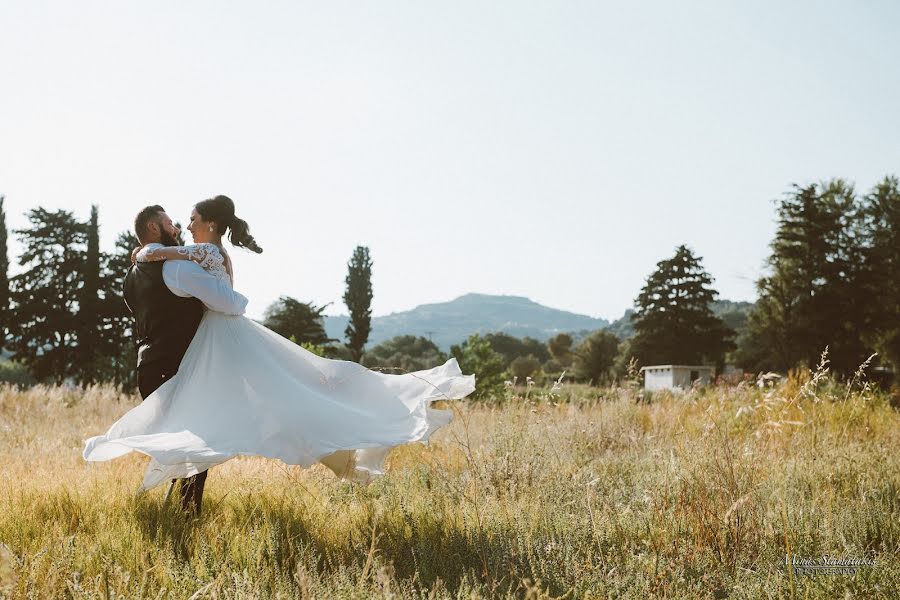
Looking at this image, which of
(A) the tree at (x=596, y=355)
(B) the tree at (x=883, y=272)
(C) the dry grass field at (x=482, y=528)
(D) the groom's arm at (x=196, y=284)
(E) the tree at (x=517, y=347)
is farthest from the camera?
(E) the tree at (x=517, y=347)

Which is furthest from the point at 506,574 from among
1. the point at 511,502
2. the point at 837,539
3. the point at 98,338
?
the point at 98,338

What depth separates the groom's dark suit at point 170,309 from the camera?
415 cm

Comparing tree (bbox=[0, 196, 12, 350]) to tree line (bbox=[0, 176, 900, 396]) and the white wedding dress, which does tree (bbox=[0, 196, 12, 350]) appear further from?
the white wedding dress

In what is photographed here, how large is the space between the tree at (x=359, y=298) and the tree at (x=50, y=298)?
18.8 metres

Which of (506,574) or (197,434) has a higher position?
(197,434)

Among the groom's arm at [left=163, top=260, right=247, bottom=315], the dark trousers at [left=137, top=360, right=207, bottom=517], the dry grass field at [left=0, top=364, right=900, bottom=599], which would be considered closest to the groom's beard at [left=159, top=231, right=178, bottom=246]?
the groom's arm at [left=163, top=260, right=247, bottom=315]

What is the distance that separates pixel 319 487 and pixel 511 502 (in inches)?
60.6

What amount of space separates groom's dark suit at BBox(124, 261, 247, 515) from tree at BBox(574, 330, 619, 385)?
6290 centimetres

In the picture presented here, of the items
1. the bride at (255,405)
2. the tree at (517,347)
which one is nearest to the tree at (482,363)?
the bride at (255,405)

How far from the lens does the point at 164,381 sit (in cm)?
438

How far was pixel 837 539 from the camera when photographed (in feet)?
12.3

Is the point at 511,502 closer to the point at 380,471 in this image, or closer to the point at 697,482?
the point at 380,471

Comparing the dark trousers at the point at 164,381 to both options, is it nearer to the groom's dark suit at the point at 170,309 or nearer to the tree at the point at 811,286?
the groom's dark suit at the point at 170,309

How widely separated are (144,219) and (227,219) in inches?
21.9
